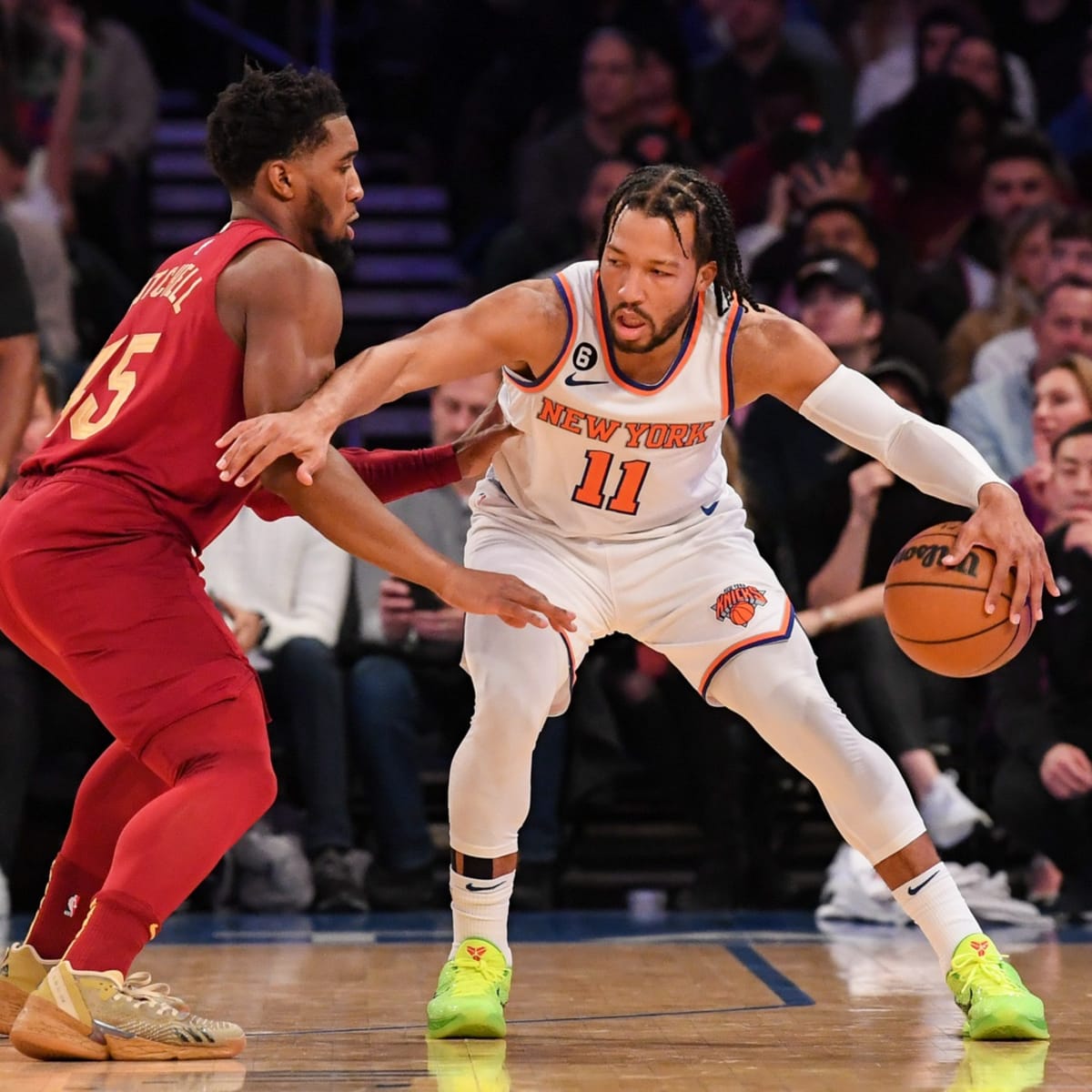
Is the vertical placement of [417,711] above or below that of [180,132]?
below

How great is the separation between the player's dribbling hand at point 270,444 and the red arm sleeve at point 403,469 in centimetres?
69

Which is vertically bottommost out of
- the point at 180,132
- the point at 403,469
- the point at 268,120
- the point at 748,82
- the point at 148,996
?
the point at 148,996

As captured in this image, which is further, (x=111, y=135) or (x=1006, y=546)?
(x=111, y=135)

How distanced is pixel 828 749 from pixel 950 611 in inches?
15.3

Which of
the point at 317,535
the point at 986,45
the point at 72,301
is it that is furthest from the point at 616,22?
the point at 317,535

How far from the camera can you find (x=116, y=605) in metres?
3.72

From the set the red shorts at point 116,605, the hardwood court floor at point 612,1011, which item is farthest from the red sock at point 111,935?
the red shorts at point 116,605

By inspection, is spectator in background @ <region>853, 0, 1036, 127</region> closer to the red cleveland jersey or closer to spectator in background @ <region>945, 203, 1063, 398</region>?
spectator in background @ <region>945, 203, 1063, 398</region>

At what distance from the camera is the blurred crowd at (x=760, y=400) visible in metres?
6.63

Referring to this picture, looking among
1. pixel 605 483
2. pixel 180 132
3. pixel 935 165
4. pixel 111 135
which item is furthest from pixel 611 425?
pixel 180 132

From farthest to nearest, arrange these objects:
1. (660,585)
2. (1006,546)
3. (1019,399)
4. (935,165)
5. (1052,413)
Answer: (935,165)
(1019,399)
(1052,413)
(660,585)
(1006,546)

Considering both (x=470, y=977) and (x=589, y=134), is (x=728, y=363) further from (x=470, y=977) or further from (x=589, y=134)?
(x=589, y=134)

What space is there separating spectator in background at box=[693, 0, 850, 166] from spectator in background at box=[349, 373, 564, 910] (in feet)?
10.3

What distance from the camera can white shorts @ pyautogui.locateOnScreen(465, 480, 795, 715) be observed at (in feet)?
13.8
